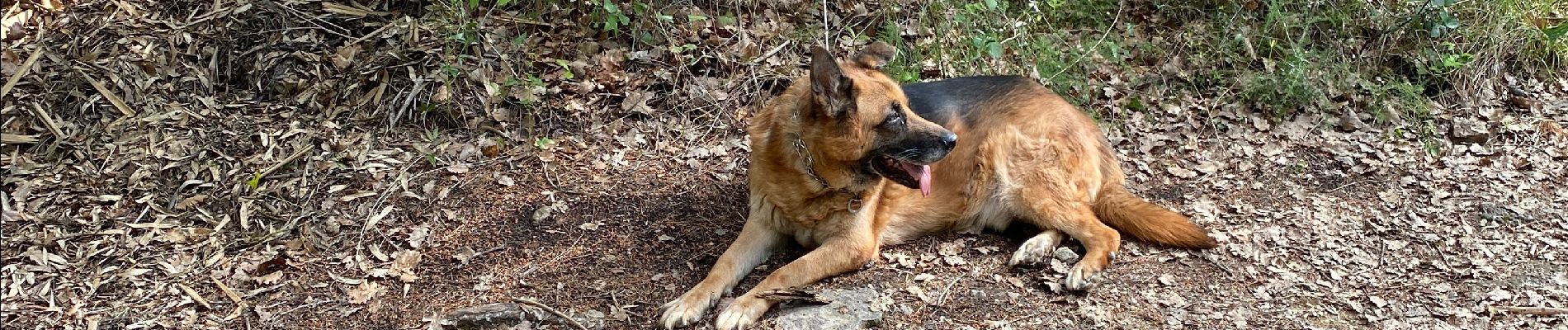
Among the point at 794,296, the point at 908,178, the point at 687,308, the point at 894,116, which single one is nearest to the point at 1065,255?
the point at 908,178

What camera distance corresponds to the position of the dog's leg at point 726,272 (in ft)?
14.2

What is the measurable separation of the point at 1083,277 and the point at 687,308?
170 centimetres

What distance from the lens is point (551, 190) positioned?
547cm

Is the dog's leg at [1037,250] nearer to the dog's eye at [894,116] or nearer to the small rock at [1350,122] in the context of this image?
the dog's eye at [894,116]

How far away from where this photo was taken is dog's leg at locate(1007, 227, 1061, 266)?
15.6ft

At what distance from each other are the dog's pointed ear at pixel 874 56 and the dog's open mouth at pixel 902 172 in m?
0.61

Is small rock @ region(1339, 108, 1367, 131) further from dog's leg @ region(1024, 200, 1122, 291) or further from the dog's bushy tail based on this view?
dog's leg @ region(1024, 200, 1122, 291)

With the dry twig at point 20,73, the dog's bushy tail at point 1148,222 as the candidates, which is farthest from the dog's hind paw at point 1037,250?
the dry twig at point 20,73

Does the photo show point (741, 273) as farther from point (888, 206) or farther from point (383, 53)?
point (383, 53)

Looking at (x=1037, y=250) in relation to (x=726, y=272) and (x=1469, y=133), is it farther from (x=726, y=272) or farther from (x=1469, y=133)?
(x=1469, y=133)

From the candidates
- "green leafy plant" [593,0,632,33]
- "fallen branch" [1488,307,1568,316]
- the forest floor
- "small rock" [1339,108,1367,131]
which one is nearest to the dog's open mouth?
the forest floor

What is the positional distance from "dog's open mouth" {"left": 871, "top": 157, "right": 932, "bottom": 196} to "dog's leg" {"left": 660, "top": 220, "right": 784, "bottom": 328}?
25.9 inches

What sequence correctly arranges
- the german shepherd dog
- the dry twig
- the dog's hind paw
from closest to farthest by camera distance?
1. the german shepherd dog
2. the dog's hind paw
3. the dry twig

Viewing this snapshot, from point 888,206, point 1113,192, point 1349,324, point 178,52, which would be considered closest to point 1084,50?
point 1113,192
